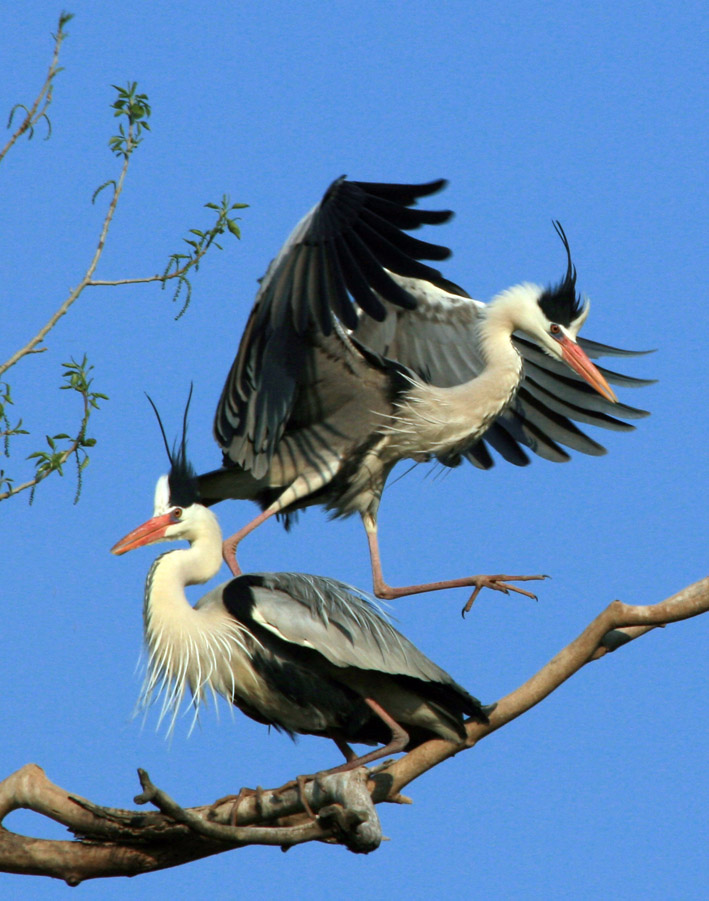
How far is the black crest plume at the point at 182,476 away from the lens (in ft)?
20.4

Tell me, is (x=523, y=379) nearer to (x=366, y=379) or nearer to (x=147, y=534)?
(x=366, y=379)

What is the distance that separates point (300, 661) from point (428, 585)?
0.85 m

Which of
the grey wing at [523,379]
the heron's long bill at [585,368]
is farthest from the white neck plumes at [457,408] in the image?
the grey wing at [523,379]

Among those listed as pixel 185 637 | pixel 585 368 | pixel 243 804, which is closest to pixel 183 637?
pixel 185 637

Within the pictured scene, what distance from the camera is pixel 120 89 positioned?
15.9 feet

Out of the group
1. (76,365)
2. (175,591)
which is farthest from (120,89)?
(175,591)

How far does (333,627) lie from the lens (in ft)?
18.4

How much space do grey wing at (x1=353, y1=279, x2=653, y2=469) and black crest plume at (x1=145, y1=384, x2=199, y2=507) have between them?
55.8 inches

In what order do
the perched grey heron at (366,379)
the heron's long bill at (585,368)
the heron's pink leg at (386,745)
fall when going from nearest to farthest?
the heron's pink leg at (386,745), the perched grey heron at (366,379), the heron's long bill at (585,368)

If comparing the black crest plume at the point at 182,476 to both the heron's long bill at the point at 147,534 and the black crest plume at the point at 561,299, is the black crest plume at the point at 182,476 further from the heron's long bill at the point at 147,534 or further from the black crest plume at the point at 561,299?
the black crest plume at the point at 561,299

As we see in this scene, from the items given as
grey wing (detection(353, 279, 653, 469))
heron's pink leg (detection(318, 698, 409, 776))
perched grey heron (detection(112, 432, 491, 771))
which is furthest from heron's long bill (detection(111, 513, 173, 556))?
grey wing (detection(353, 279, 653, 469))

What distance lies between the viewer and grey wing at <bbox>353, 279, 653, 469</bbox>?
7.46m

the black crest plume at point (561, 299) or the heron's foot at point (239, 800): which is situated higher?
the black crest plume at point (561, 299)

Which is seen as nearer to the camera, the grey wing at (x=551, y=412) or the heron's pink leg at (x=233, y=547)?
the heron's pink leg at (x=233, y=547)
